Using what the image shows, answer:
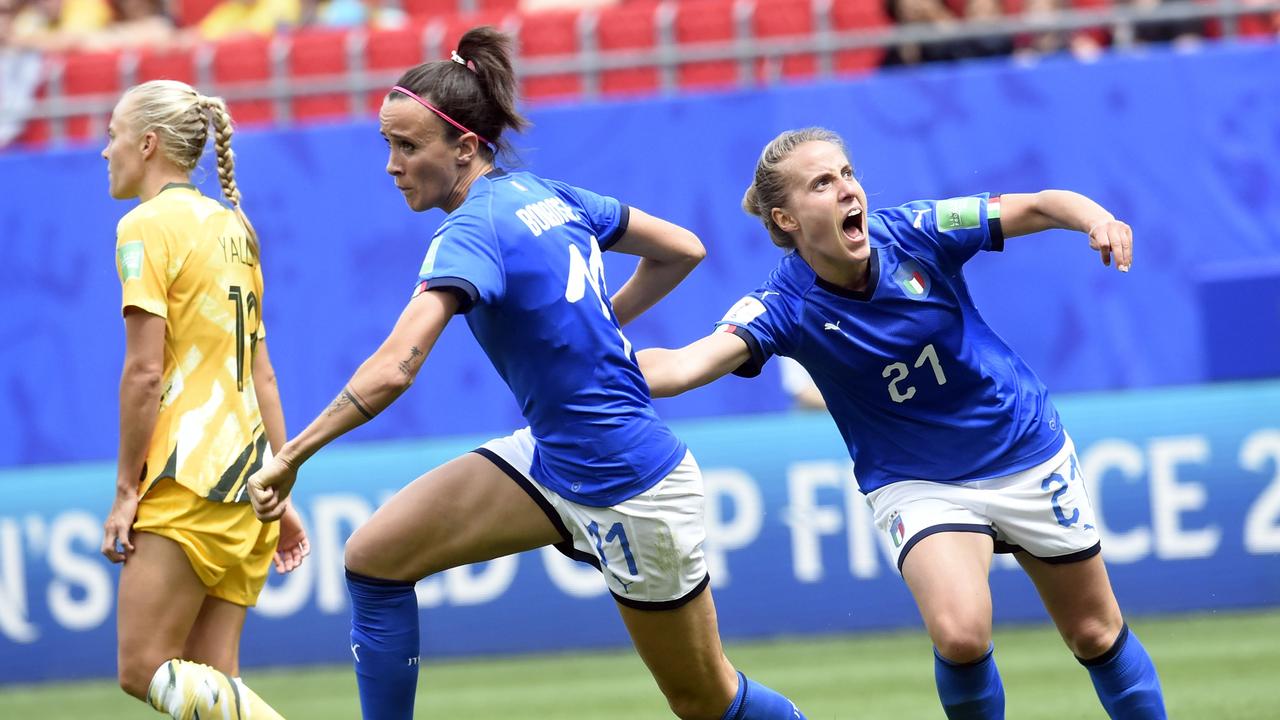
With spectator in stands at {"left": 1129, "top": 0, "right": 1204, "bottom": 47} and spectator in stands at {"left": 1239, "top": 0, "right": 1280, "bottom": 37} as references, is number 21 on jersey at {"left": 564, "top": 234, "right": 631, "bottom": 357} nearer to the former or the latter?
spectator in stands at {"left": 1129, "top": 0, "right": 1204, "bottom": 47}

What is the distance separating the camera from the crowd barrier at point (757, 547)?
26.4 ft

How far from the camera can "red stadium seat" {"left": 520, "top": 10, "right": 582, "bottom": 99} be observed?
10.9 metres

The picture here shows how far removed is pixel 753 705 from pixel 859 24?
6.67 m

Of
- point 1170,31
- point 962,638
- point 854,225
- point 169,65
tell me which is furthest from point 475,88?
point 169,65

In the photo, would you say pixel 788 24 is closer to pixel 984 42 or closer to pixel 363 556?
pixel 984 42

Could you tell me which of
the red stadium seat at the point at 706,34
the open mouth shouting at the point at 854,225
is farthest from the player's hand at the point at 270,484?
the red stadium seat at the point at 706,34

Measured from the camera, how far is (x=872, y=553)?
831 cm

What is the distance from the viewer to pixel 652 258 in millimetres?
4922

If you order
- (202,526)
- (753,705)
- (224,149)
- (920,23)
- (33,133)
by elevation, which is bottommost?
(753,705)

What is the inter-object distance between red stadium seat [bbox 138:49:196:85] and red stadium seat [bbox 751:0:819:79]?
3.91 m

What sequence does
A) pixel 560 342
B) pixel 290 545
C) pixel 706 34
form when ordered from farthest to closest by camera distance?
pixel 706 34
pixel 290 545
pixel 560 342

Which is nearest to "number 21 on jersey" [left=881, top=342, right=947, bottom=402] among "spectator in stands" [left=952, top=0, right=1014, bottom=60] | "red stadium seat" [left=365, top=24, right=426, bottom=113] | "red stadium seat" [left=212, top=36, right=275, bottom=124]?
"spectator in stands" [left=952, top=0, right=1014, bottom=60]

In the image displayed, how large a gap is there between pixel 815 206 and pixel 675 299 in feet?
18.4

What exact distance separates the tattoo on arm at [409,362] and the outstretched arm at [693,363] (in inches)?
31.2
